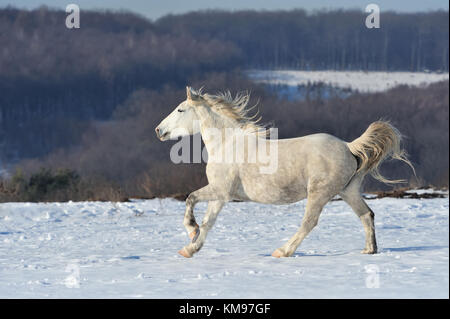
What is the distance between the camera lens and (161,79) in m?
82.3

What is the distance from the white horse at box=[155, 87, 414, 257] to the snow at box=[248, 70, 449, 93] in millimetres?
72332

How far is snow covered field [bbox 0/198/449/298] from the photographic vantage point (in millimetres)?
5836

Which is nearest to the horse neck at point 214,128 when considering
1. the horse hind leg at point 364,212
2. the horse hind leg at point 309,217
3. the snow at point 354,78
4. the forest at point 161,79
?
the horse hind leg at point 309,217

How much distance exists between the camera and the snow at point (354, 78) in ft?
264

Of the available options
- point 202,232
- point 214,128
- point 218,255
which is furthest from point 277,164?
point 218,255

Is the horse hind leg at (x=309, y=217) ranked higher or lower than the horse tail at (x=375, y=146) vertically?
lower

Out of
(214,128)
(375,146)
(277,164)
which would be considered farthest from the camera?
(214,128)

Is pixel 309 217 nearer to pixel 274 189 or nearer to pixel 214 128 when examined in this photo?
pixel 274 189

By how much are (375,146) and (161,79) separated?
7607cm

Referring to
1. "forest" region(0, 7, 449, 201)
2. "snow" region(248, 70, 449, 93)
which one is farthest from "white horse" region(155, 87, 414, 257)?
"snow" region(248, 70, 449, 93)

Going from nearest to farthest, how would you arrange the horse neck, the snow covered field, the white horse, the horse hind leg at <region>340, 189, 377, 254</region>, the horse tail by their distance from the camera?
the snow covered field
the white horse
the horse tail
the horse hind leg at <region>340, 189, 377, 254</region>
the horse neck

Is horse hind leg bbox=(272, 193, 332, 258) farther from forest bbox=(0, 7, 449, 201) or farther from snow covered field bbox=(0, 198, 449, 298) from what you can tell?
forest bbox=(0, 7, 449, 201)

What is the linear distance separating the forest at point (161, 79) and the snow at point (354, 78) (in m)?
1.44

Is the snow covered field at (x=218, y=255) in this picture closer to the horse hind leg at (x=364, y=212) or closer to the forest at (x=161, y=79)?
the horse hind leg at (x=364, y=212)
